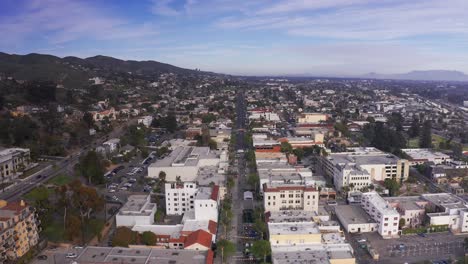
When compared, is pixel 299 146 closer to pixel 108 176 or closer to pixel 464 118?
pixel 108 176

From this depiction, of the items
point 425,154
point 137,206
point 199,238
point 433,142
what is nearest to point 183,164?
point 137,206

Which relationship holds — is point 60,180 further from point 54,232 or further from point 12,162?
point 54,232

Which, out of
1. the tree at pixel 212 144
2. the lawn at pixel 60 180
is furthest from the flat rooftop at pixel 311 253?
the tree at pixel 212 144

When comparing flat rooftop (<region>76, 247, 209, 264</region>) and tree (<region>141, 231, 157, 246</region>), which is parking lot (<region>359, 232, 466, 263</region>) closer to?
flat rooftop (<region>76, 247, 209, 264</region>)

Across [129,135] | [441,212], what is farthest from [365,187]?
[129,135]

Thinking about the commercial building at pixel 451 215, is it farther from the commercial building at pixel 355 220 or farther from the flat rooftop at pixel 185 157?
the flat rooftop at pixel 185 157

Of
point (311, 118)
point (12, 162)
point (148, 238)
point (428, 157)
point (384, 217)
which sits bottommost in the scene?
point (148, 238)
